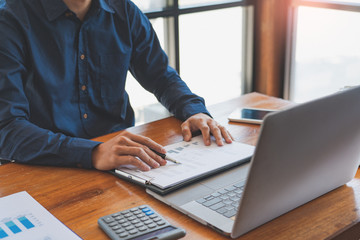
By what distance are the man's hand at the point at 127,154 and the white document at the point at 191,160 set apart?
0.02 m

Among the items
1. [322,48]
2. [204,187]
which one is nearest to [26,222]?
[204,187]

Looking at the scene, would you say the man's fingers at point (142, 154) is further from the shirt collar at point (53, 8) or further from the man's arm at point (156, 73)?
the shirt collar at point (53, 8)

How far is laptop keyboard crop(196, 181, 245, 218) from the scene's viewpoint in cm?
101

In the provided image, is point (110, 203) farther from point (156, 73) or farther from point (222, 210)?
point (156, 73)

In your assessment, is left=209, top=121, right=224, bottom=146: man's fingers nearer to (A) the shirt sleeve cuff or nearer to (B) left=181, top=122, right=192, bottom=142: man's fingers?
(B) left=181, top=122, right=192, bottom=142: man's fingers

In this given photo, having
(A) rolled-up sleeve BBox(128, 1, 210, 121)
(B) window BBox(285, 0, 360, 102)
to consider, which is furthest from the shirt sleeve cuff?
(B) window BBox(285, 0, 360, 102)

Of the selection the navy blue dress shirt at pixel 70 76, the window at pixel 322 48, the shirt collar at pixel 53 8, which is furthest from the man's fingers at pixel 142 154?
the window at pixel 322 48

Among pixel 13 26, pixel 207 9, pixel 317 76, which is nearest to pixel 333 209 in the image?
pixel 13 26

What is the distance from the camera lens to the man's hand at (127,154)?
122 cm

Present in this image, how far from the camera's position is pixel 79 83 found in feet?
5.42

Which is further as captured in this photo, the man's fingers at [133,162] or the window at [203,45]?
the window at [203,45]

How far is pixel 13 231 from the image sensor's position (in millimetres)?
953

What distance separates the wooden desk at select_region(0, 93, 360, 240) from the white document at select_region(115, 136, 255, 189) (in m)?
0.05

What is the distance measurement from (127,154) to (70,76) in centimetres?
52
